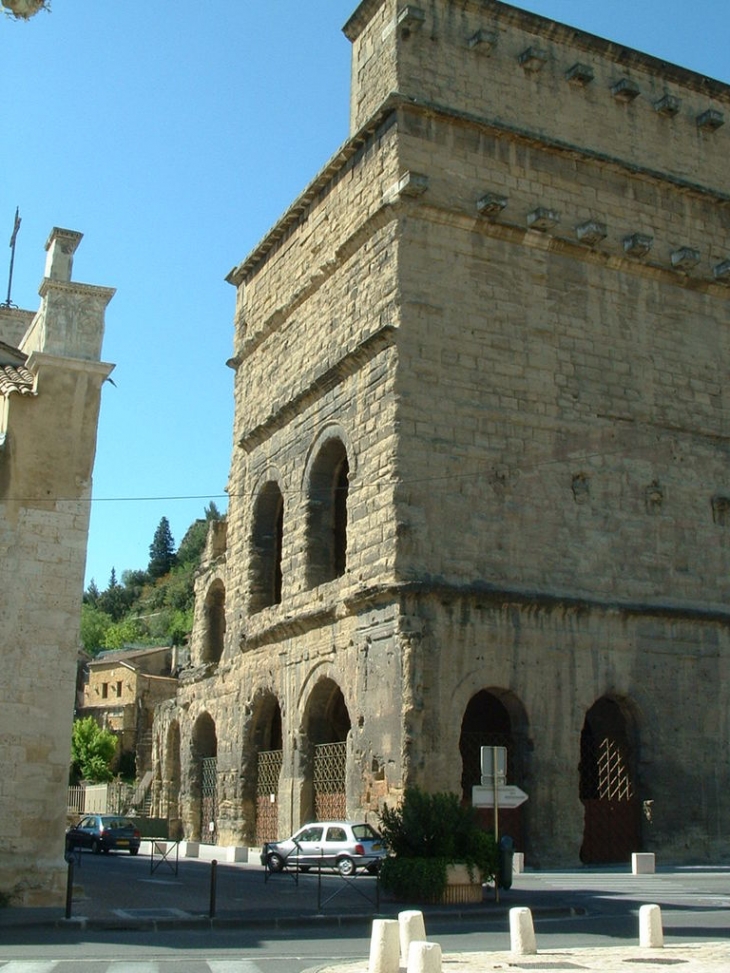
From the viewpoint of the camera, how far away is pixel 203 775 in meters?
28.2

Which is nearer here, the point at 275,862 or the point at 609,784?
the point at 275,862

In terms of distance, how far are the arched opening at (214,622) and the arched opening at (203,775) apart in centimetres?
Answer: 194

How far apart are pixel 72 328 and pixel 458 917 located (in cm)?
902

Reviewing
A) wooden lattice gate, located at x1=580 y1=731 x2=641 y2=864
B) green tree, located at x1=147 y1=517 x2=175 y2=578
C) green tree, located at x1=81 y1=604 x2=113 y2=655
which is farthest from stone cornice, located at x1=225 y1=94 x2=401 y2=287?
green tree, located at x1=147 y1=517 x2=175 y2=578

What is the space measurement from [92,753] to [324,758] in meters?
43.8

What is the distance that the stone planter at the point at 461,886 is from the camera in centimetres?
1426

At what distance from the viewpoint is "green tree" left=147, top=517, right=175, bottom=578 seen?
412 ft

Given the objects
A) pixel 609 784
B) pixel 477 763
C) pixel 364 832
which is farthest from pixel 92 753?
pixel 364 832

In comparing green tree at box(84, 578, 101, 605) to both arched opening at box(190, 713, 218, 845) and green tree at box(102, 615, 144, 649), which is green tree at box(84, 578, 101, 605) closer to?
green tree at box(102, 615, 144, 649)

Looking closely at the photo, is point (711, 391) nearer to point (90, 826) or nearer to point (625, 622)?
point (625, 622)

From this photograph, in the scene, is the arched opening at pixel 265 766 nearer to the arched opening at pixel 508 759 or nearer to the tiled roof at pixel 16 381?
the arched opening at pixel 508 759

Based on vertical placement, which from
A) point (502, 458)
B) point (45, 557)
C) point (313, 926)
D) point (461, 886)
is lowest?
point (313, 926)

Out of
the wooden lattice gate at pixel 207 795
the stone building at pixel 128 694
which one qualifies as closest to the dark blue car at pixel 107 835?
the wooden lattice gate at pixel 207 795

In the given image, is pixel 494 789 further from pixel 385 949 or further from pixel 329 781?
pixel 329 781
